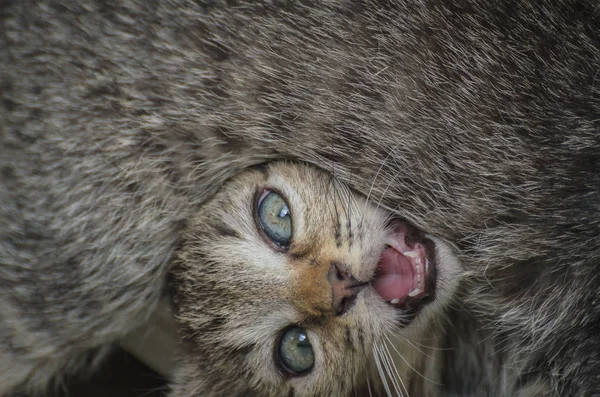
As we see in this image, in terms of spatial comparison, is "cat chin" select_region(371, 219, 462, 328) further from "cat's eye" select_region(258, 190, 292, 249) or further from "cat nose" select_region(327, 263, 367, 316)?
"cat's eye" select_region(258, 190, 292, 249)

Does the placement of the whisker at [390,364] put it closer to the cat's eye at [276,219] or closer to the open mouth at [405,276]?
the open mouth at [405,276]

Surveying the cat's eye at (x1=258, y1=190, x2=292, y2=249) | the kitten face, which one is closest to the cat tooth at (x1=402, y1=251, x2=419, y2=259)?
the kitten face

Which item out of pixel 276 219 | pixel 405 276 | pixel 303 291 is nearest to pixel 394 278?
pixel 405 276

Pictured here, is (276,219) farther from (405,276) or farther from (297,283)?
(405,276)

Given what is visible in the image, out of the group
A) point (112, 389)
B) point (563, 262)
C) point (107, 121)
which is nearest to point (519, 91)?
point (563, 262)

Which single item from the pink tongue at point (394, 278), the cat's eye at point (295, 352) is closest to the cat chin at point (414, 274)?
the pink tongue at point (394, 278)

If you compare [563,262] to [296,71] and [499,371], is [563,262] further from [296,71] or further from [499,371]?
[296,71]

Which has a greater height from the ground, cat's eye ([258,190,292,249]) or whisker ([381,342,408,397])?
cat's eye ([258,190,292,249])
